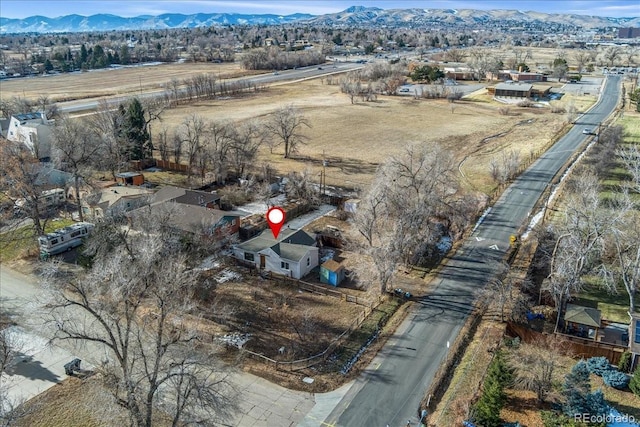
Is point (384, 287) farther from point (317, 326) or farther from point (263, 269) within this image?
point (263, 269)

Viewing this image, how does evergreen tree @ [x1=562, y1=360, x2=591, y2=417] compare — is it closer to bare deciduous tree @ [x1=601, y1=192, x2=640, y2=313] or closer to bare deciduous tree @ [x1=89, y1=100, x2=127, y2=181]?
bare deciduous tree @ [x1=601, y1=192, x2=640, y2=313]

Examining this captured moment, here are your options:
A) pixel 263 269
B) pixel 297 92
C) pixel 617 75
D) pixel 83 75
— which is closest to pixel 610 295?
pixel 263 269

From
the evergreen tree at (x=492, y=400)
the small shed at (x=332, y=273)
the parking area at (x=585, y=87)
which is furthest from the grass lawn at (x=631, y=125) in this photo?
the evergreen tree at (x=492, y=400)

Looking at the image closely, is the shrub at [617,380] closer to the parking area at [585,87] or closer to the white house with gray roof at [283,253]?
the white house with gray roof at [283,253]

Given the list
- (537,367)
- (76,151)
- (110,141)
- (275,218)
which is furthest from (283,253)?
(110,141)

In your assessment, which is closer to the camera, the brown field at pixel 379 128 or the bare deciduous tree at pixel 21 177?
the bare deciduous tree at pixel 21 177

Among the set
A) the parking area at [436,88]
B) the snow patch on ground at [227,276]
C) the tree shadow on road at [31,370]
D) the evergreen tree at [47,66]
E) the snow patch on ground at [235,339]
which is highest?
the evergreen tree at [47,66]

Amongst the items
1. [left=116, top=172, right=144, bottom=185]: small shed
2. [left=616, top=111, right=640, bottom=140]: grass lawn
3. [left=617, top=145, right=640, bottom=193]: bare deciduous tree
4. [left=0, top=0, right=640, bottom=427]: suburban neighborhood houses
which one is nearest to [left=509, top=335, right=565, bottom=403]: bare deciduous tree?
[left=0, top=0, right=640, bottom=427]: suburban neighborhood houses
